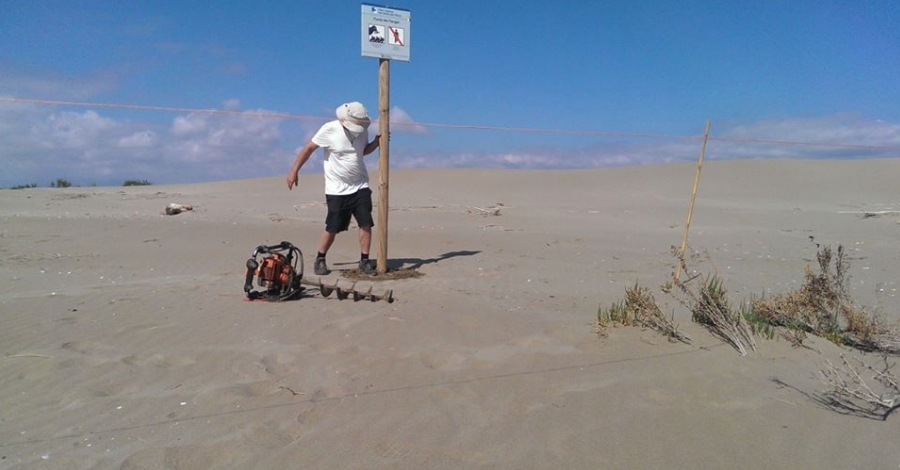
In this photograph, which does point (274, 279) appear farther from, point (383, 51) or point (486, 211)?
point (486, 211)

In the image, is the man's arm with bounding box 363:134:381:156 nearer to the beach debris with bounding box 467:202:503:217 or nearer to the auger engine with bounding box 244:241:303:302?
the auger engine with bounding box 244:241:303:302

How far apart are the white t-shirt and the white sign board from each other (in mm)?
917

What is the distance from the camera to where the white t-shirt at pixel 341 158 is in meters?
7.04

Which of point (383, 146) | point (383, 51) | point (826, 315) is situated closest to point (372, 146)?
point (383, 146)

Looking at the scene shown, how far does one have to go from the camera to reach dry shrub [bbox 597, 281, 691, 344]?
467 cm

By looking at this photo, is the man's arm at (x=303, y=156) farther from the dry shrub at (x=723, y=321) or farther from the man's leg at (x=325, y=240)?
the dry shrub at (x=723, y=321)

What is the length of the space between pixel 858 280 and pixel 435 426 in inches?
250

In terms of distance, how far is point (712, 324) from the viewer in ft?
16.0

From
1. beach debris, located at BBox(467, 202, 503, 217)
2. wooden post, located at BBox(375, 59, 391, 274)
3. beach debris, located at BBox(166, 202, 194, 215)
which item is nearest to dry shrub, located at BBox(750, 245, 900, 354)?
wooden post, located at BBox(375, 59, 391, 274)

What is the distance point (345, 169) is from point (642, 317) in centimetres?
378

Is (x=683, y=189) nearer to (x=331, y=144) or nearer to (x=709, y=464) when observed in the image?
(x=331, y=144)

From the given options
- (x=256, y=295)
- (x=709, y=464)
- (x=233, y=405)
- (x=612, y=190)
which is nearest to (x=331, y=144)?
(x=256, y=295)

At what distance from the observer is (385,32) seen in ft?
23.3

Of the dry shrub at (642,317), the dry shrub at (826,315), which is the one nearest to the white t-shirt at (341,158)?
the dry shrub at (642,317)
